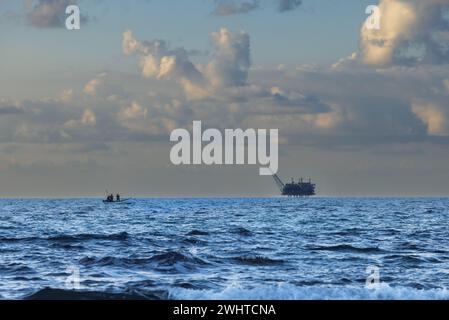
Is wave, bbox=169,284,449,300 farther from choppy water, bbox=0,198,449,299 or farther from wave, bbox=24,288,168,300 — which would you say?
wave, bbox=24,288,168,300

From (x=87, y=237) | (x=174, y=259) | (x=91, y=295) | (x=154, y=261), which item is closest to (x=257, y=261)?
(x=174, y=259)

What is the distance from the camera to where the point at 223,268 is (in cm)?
4169

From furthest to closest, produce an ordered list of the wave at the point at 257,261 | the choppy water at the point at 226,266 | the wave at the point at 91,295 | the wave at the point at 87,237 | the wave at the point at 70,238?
the wave at the point at 87,237 < the wave at the point at 70,238 < the wave at the point at 257,261 < the choppy water at the point at 226,266 < the wave at the point at 91,295

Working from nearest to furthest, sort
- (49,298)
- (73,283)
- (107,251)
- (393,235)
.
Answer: (49,298) → (73,283) → (107,251) → (393,235)

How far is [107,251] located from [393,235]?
3250 centimetres

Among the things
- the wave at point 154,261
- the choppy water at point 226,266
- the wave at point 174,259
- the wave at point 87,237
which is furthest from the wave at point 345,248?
the wave at point 87,237

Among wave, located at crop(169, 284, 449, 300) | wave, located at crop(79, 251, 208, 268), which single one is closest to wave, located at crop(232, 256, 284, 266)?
wave, located at crop(79, 251, 208, 268)

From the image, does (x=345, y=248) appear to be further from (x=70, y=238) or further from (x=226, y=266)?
(x=70, y=238)

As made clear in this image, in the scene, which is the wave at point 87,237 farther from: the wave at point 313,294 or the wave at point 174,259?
the wave at point 313,294

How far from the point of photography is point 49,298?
30.6 m
